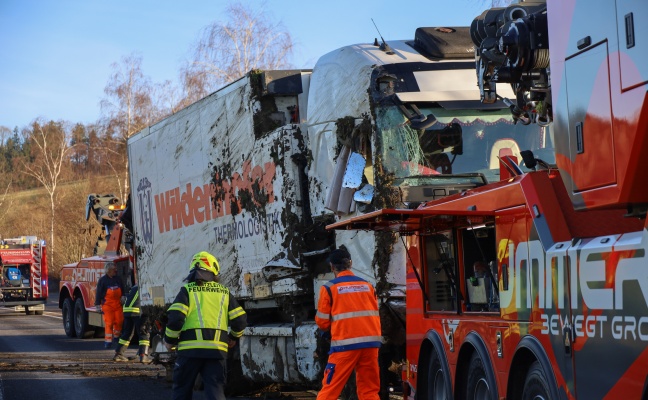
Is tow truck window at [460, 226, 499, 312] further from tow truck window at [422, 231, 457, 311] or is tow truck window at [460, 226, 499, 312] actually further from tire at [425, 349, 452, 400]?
tire at [425, 349, 452, 400]

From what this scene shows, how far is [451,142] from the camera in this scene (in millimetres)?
9523

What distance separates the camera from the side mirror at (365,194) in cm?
947

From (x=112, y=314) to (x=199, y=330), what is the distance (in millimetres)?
12220

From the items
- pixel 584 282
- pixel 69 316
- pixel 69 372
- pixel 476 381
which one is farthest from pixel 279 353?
pixel 69 316

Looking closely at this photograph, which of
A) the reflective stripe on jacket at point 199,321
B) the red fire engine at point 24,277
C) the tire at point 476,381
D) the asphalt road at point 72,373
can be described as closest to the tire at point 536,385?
the tire at point 476,381

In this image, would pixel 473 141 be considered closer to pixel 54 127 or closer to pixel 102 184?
pixel 102 184

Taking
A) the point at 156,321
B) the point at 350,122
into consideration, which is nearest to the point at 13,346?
the point at 156,321

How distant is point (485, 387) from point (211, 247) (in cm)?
637

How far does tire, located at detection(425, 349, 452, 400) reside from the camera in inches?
320

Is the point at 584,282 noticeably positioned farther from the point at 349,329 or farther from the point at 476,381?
the point at 349,329

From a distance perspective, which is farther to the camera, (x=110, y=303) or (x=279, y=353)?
(x=110, y=303)

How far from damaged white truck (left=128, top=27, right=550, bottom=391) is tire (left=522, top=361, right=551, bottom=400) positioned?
10.7 feet

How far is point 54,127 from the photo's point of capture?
72.1 m

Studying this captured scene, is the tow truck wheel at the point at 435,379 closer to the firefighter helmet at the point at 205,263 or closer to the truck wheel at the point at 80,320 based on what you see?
the firefighter helmet at the point at 205,263
